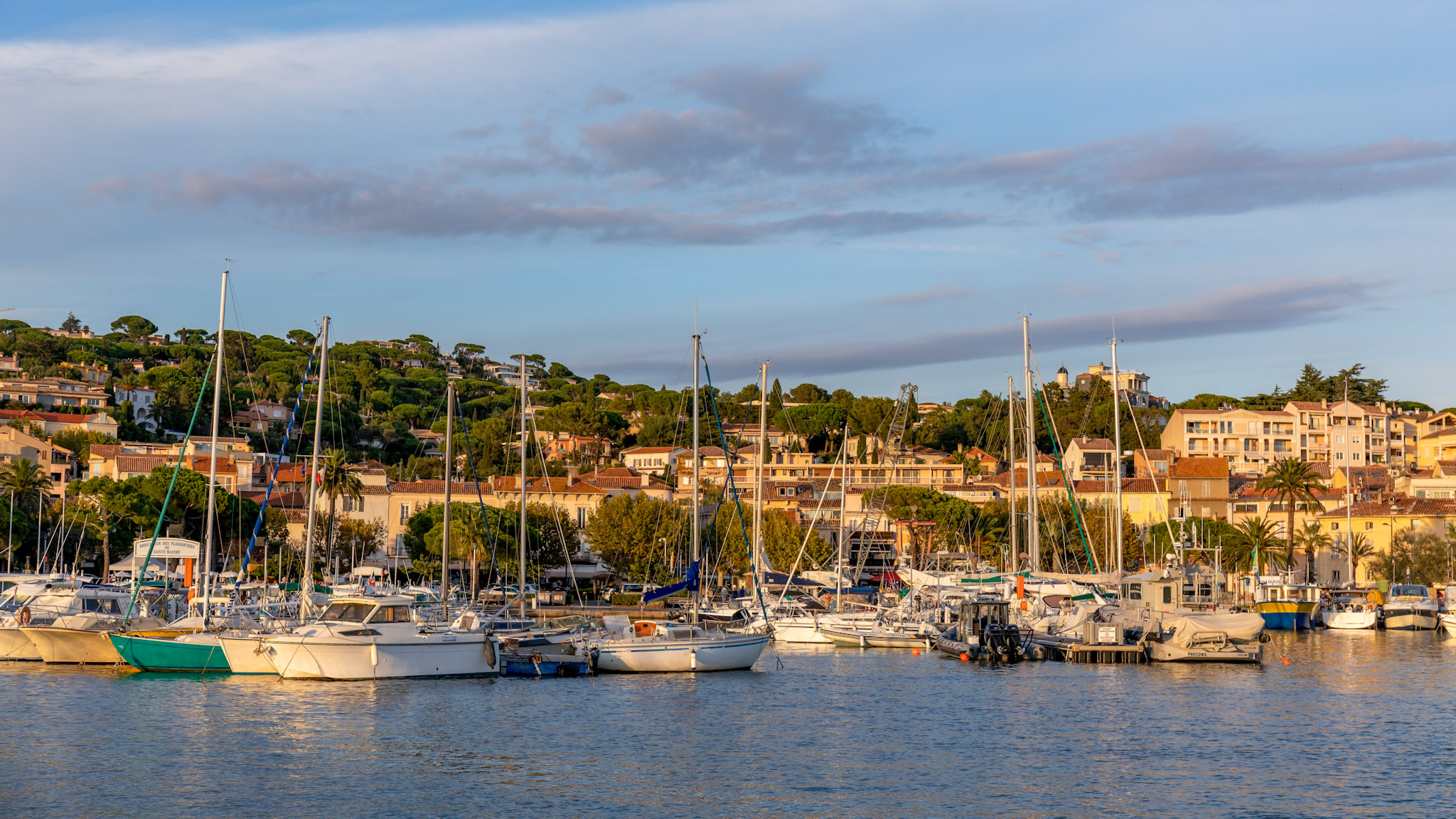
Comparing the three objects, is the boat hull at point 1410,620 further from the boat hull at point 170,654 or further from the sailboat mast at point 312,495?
the boat hull at point 170,654

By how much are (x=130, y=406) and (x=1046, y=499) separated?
116 metres

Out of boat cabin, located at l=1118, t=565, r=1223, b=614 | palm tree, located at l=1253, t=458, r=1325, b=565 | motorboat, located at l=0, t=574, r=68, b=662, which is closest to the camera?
motorboat, located at l=0, t=574, r=68, b=662

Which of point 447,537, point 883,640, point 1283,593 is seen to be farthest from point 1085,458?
point 447,537

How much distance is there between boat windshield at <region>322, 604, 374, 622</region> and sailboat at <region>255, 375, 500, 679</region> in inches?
0.9

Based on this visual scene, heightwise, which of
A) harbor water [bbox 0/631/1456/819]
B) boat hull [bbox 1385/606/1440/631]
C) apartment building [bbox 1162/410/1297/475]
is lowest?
boat hull [bbox 1385/606/1440/631]

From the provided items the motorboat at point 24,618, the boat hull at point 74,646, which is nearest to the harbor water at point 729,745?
the boat hull at point 74,646

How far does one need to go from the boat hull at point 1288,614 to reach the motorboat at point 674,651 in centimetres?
4918

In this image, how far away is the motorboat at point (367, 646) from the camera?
1853 inches

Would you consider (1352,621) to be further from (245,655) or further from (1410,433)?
(1410,433)

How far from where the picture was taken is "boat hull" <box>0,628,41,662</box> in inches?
2158

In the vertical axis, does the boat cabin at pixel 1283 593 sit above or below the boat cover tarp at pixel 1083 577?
below

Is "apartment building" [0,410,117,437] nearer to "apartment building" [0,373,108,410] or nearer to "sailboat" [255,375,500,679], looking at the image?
"apartment building" [0,373,108,410]

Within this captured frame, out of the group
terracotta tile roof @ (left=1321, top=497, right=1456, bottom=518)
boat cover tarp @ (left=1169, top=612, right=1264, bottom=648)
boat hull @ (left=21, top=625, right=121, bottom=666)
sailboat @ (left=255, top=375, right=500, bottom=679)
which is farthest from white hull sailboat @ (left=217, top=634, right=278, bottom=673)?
terracotta tile roof @ (left=1321, top=497, right=1456, bottom=518)

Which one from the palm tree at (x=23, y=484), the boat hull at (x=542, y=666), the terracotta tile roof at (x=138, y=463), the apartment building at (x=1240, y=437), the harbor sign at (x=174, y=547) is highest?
the apartment building at (x=1240, y=437)
